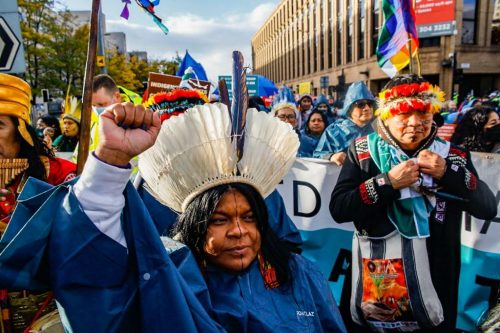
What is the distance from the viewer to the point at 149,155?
142 centimetres

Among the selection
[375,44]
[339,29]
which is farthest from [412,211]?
[339,29]

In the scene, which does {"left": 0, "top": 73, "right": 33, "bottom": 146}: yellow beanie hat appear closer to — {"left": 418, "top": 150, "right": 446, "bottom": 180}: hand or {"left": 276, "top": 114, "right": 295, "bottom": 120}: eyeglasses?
{"left": 418, "top": 150, "right": 446, "bottom": 180}: hand

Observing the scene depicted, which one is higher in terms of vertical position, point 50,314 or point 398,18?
point 398,18

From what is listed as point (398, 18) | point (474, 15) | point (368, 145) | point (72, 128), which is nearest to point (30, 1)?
point (72, 128)

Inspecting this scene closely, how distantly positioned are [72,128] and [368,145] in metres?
4.38

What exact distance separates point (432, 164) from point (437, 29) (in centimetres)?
2727

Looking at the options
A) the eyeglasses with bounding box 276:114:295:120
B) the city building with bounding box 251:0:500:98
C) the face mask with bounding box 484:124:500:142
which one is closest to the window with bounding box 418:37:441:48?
the city building with bounding box 251:0:500:98

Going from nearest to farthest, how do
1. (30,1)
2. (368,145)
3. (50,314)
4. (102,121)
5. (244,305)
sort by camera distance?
(102,121)
(244,305)
(50,314)
(368,145)
(30,1)

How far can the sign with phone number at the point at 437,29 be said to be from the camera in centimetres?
2509

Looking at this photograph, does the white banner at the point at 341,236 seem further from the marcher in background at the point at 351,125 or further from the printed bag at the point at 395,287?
the printed bag at the point at 395,287

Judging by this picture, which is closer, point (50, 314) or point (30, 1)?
point (50, 314)

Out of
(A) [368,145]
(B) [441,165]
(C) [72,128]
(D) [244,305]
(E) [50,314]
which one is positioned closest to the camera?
(D) [244,305]

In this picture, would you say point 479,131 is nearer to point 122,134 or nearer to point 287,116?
point 287,116

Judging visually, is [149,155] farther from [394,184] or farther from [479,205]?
[479,205]
